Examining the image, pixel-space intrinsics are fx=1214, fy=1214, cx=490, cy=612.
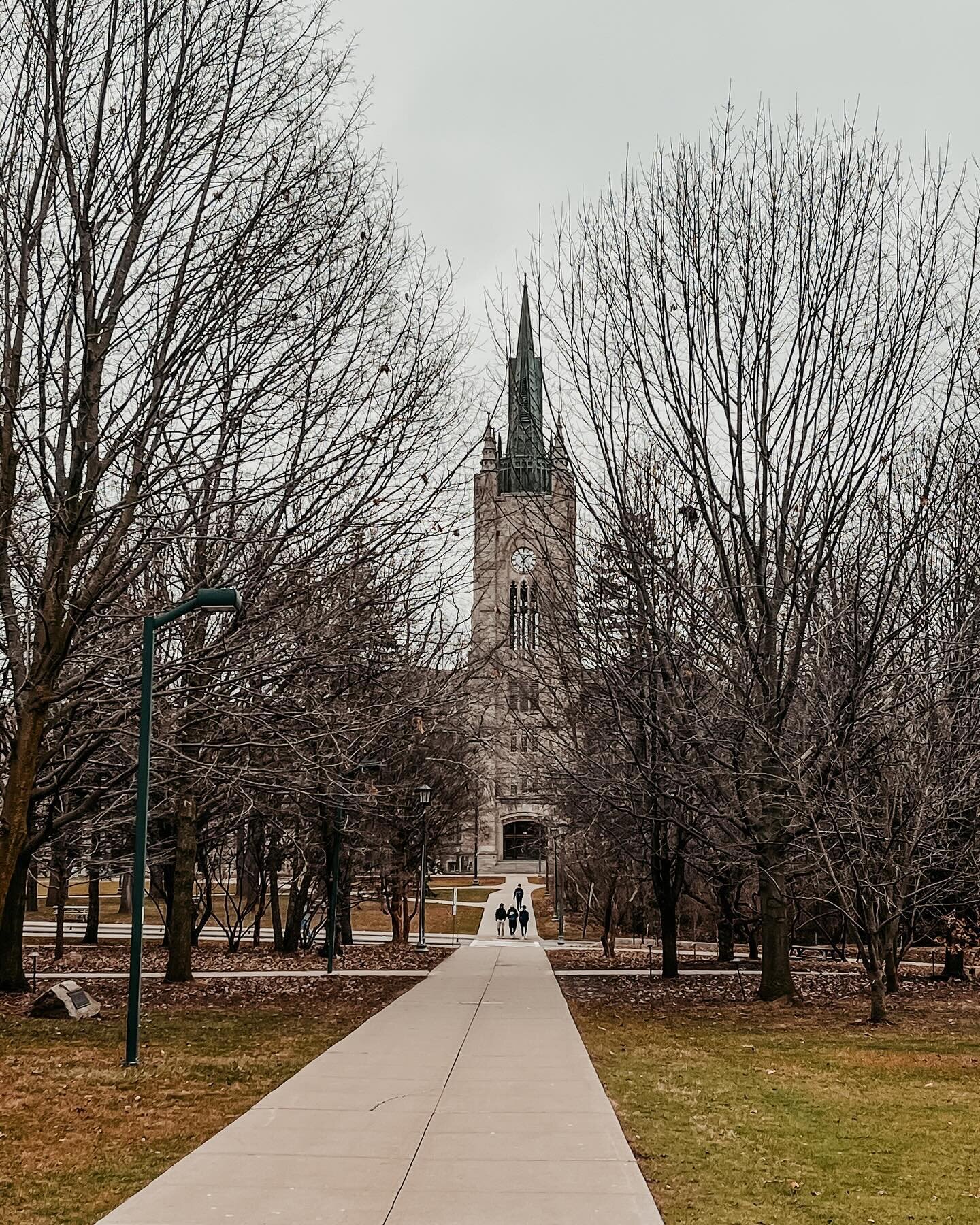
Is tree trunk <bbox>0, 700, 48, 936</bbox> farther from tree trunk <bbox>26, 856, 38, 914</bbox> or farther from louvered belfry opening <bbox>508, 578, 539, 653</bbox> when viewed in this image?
tree trunk <bbox>26, 856, 38, 914</bbox>

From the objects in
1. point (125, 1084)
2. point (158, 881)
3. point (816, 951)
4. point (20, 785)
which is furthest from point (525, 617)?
point (158, 881)

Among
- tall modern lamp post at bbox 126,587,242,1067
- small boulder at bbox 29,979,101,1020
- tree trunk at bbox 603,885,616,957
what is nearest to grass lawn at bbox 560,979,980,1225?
tall modern lamp post at bbox 126,587,242,1067

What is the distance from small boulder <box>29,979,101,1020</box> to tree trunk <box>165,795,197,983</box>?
13.3ft

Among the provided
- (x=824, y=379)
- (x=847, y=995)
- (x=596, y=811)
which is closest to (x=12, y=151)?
(x=824, y=379)

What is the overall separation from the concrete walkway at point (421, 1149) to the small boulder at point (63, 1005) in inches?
142

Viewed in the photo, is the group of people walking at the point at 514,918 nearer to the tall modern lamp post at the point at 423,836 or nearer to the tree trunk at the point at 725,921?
the tall modern lamp post at the point at 423,836

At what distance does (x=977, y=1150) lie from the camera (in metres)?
7.95

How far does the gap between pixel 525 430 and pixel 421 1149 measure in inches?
450

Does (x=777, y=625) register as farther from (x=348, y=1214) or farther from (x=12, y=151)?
(x=348, y=1214)

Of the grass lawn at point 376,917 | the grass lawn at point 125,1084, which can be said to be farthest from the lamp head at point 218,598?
the grass lawn at point 376,917

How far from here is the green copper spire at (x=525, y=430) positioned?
57.1 feet

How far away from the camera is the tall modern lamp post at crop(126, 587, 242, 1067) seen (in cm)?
1070

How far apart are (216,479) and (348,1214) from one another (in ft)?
26.2

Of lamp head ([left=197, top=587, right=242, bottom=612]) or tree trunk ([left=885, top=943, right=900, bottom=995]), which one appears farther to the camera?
tree trunk ([left=885, top=943, right=900, bottom=995])
